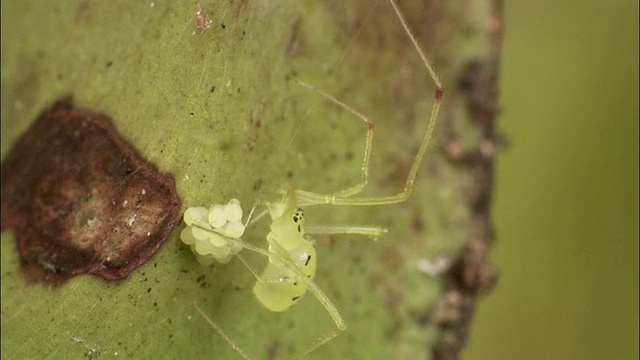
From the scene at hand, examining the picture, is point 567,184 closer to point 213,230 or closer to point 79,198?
point 213,230

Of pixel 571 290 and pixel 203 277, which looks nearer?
pixel 203 277

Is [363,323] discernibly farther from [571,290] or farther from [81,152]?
[81,152]

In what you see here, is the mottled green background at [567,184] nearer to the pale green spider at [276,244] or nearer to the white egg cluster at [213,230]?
the pale green spider at [276,244]

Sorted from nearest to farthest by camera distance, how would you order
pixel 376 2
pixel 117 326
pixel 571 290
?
pixel 117 326, pixel 376 2, pixel 571 290

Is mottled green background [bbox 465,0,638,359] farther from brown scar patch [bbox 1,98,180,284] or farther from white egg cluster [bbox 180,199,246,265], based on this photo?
brown scar patch [bbox 1,98,180,284]

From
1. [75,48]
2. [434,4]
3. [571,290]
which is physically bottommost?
[571,290]

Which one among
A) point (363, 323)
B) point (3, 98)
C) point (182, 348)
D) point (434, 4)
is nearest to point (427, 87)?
point (434, 4)

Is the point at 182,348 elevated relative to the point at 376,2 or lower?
lower
